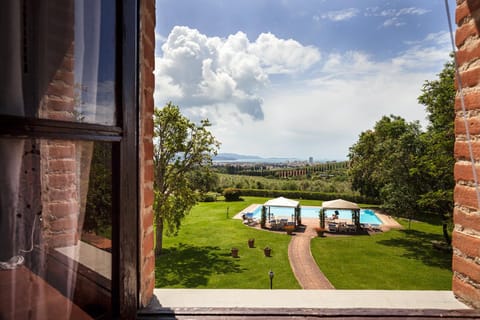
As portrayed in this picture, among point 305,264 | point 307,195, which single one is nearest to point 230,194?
point 307,195

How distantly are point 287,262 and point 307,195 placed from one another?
1252 cm

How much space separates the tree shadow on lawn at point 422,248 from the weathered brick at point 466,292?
32.8 feet

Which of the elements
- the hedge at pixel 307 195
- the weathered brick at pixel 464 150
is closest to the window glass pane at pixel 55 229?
the weathered brick at pixel 464 150

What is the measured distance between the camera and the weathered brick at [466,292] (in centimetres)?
103

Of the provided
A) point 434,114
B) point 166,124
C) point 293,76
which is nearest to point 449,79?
point 434,114

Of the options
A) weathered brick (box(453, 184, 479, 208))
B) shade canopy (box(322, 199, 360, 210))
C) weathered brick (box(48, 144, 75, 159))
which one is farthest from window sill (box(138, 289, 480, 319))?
shade canopy (box(322, 199, 360, 210))

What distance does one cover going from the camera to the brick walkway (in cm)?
747

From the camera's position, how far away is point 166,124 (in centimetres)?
959

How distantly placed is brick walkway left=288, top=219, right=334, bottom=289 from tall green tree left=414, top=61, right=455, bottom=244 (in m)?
4.26

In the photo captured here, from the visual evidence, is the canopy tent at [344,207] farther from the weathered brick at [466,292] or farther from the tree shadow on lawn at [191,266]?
the weathered brick at [466,292]

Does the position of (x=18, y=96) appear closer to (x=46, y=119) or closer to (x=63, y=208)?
(x=46, y=119)

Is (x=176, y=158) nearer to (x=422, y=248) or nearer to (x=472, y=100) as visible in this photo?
(x=472, y=100)

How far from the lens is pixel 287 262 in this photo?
8.99 meters

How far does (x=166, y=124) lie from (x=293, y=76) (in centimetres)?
1642
